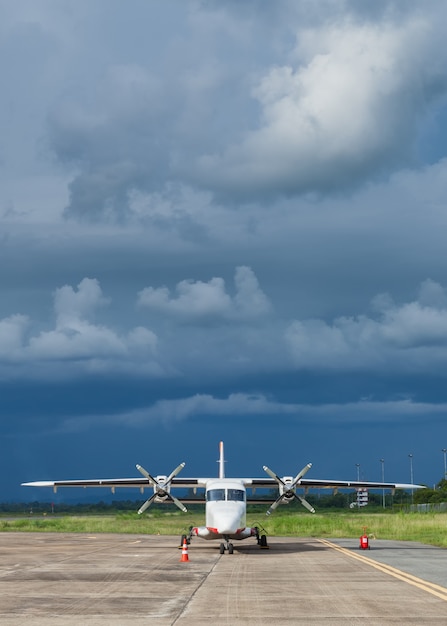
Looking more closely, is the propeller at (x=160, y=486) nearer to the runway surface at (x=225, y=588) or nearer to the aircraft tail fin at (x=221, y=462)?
the aircraft tail fin at (x=221, y=462)

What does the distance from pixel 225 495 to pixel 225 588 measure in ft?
52.8

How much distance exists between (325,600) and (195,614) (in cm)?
351

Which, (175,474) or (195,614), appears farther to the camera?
(175,474)

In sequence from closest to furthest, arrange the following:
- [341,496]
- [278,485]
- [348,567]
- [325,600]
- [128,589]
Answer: [325,600], [128,589], [348,567], [278,485], [341,496]

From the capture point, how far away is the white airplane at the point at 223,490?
3544 cm

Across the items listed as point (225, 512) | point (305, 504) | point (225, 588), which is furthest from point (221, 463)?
point (225, 588)

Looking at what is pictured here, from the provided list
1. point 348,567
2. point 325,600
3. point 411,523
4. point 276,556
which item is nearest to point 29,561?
point 276,556

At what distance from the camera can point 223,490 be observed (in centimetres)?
3700

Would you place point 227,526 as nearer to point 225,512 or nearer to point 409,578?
point 225,512

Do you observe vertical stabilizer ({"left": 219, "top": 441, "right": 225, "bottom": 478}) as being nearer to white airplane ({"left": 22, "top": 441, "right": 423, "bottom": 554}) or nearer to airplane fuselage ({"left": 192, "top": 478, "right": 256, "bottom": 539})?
white airplane ({"left": 22, "top": 441, "right": 423, "bottom": 554})

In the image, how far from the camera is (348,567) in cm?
2753

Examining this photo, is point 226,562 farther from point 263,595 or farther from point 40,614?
point 40,614

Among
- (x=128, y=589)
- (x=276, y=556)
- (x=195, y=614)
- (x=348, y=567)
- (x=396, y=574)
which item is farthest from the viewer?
(x=276, y=556)

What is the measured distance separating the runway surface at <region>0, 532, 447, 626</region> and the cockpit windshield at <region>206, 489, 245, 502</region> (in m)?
2.28
